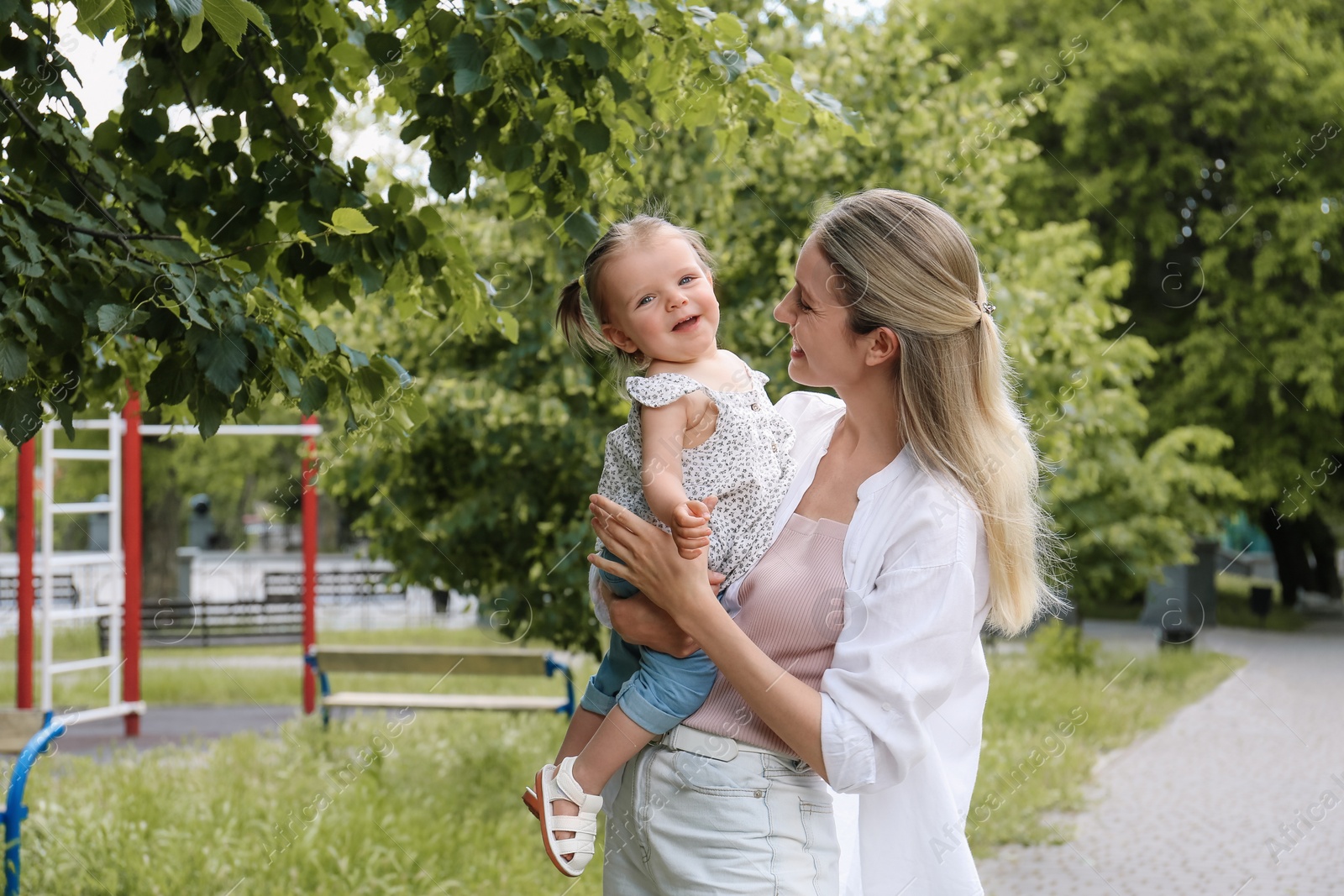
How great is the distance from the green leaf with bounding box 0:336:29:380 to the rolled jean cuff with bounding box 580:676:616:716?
122 centimetres

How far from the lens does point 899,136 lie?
6.71 m

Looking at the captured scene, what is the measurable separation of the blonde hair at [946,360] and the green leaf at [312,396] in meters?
1.35

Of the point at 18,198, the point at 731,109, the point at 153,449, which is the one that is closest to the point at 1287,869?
the point at 731,109

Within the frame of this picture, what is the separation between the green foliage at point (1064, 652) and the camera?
11.9m

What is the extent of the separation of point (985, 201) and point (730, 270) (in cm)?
159

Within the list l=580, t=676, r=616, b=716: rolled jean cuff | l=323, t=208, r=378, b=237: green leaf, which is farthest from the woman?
l=323, t=208, r=378, b=237: green leaf

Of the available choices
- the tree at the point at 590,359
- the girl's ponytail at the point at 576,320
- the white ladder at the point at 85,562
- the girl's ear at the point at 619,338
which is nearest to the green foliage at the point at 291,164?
the girl's ponytail at the point at 576,320

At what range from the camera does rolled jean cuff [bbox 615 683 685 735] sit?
1.98 meters

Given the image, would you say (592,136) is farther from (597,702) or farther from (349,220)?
(597,702)

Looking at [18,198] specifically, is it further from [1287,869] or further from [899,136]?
[1287,869]

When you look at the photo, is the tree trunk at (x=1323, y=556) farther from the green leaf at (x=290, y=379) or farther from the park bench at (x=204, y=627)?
the green leaf at (x=290, y=379)

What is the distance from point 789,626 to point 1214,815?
21.1 feet

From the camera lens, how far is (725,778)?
1918mm

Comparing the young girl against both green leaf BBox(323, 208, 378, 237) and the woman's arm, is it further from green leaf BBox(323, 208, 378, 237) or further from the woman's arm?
green leaf BBox(323, 208, 378, 237)
